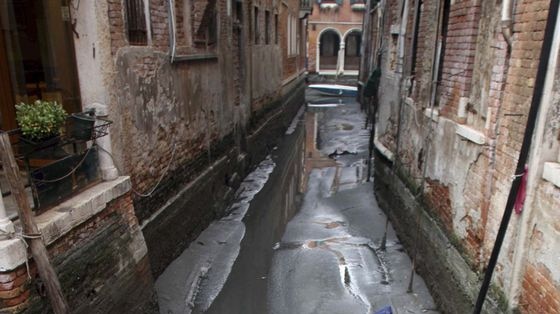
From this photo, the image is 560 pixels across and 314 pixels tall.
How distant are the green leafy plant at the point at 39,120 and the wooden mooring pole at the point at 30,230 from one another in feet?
1.75

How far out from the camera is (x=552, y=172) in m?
2.94

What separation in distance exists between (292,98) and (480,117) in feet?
54.5

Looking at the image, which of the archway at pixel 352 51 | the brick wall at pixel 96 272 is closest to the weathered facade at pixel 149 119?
the brick wall at pixel 96 272

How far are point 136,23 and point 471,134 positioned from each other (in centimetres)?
382

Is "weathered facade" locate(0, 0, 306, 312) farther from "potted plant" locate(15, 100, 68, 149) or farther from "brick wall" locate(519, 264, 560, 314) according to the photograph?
"brick wall" locate(519, 264, 560, 314)

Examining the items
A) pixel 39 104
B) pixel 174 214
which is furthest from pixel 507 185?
pixel 174 214

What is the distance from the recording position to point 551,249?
9.67 feet

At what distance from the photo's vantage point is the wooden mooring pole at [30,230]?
2.84m

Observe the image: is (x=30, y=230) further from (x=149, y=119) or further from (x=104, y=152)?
(x=149, y=119)

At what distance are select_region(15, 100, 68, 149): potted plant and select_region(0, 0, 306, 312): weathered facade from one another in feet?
1.81

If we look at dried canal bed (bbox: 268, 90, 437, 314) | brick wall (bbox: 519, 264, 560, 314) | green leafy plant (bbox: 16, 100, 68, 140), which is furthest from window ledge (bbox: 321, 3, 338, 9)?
brick wall (bbox: 519, 264, 560, 314)

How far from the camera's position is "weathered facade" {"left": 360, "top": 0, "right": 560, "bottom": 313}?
3080 mm

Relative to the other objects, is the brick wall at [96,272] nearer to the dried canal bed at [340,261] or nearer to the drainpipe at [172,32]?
the dried canal bed at [340,261]

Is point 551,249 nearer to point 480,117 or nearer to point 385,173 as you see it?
point 480,117
